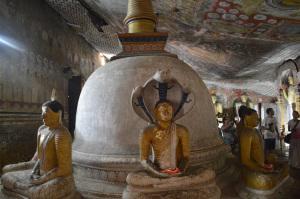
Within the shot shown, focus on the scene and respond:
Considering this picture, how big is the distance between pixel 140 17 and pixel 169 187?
348cm

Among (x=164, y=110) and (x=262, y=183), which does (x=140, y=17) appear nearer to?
(x=164, y=110)

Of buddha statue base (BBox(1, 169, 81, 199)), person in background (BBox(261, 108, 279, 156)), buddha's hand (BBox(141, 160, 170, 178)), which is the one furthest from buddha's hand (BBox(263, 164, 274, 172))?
person in background (BBox(261, 108, 279, 156))

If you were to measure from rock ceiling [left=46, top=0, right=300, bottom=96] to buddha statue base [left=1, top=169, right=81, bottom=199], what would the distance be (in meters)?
5.14

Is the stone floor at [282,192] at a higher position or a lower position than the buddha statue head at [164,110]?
lower

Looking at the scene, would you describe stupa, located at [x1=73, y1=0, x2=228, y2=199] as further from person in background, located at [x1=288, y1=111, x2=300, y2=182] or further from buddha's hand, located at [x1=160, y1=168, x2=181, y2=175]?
person in background, located at [x1=288, y1=111, x2=300, y2=182]

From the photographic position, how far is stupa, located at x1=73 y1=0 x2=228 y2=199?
3.64m

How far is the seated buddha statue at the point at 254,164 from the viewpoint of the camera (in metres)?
3.29

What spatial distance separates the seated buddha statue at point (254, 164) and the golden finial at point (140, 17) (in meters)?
2.61

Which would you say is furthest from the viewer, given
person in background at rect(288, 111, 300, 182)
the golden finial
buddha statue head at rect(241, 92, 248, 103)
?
buddha statue head at rect(241, 92, 248, 103)

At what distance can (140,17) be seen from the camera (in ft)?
16.5

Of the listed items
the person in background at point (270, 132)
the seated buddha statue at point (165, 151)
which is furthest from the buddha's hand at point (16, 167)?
the person in background at point (270, 132)

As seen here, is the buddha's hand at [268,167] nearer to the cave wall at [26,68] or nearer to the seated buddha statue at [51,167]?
the seated buddha statue at [51,167]

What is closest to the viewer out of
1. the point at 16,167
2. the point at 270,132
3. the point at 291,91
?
the point at 16,167

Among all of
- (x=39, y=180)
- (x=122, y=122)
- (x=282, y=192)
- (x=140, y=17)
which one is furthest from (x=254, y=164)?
(x=140, y=17)
